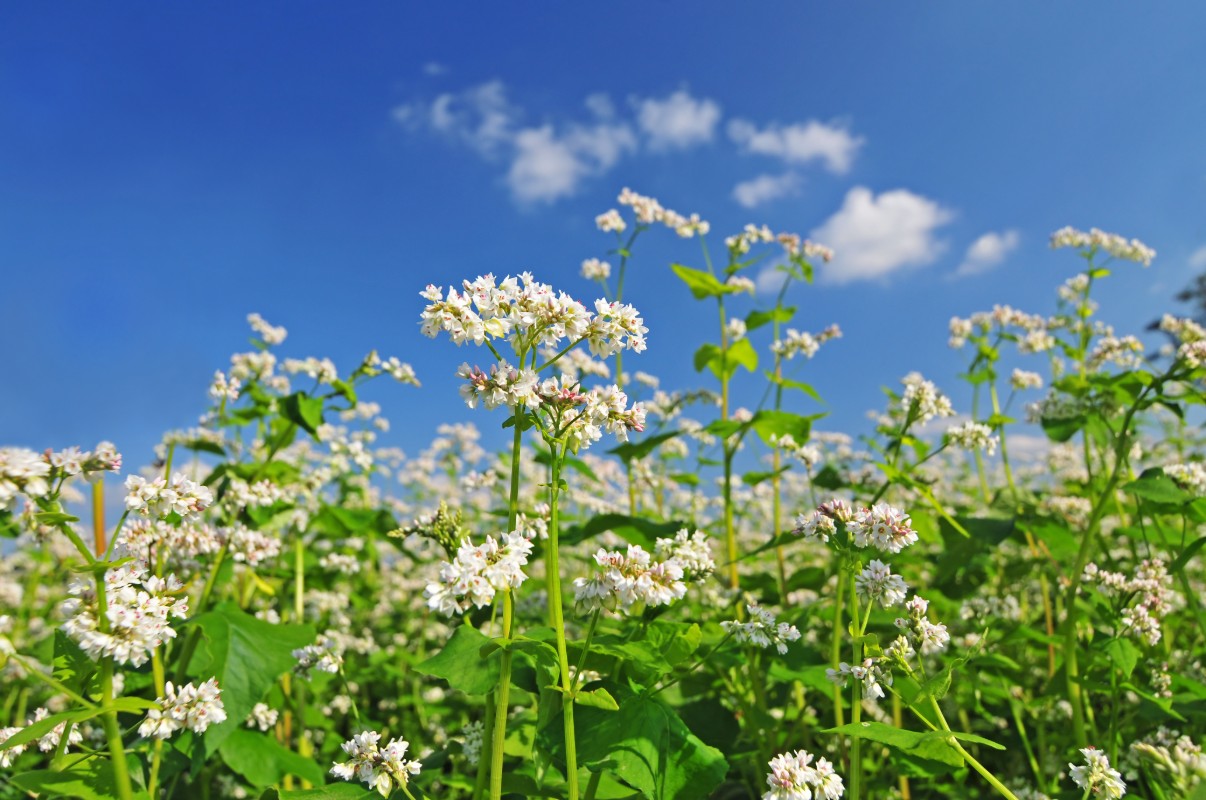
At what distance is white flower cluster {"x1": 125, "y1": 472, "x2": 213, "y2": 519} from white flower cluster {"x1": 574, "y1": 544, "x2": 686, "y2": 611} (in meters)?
1.26

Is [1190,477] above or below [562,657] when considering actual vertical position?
above

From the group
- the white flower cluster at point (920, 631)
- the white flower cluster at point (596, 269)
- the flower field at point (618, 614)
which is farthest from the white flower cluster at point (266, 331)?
the white flower cluster at point (920, 631)

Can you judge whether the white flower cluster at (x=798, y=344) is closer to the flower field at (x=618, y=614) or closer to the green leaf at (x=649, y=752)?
the flower field at (x=618, y=614)

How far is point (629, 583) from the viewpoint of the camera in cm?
213

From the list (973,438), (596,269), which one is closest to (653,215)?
(596,269)

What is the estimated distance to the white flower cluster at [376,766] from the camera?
224 cm

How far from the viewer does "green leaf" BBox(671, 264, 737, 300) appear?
18.0 ft

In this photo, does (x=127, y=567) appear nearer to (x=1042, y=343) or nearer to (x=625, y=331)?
(x=625, y=331)

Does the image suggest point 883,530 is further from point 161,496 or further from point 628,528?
point 161,496

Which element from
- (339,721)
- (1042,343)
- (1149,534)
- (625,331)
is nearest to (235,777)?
(339,721)

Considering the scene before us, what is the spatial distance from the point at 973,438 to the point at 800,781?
2.72 m

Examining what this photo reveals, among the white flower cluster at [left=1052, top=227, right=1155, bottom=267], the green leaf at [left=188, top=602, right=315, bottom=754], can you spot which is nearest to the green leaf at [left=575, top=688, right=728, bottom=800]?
the green leaf at [left=188, top=602, right=315, bottom=754]

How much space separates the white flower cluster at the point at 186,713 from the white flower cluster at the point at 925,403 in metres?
3.57

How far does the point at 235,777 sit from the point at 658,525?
9.48 ft
